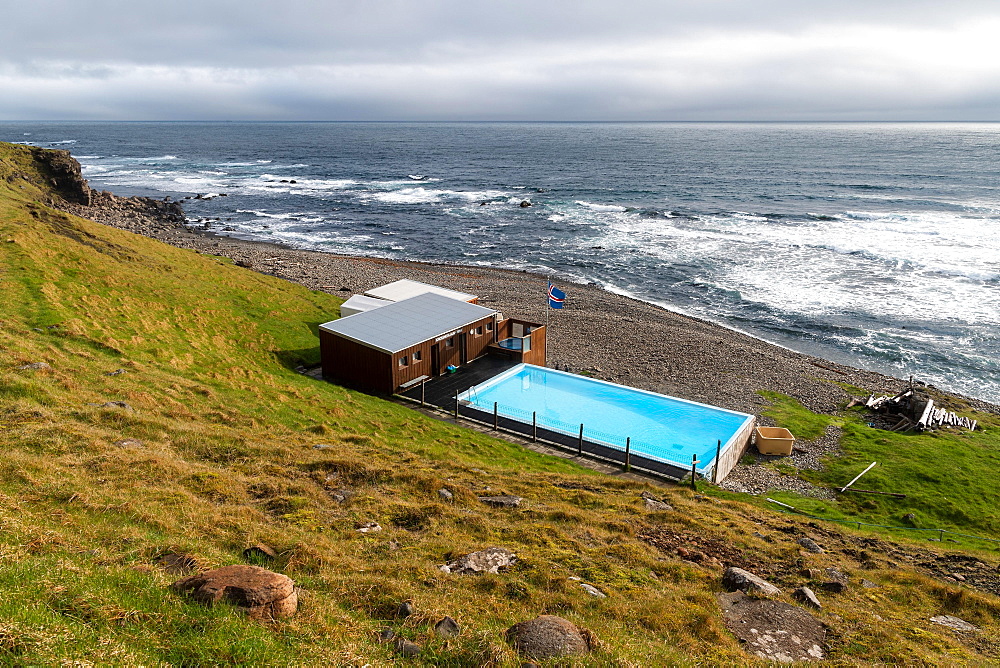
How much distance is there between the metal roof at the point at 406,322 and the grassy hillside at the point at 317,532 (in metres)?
3.25

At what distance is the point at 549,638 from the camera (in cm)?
862

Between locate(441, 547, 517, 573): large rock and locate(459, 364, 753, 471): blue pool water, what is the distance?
1286 centimetres

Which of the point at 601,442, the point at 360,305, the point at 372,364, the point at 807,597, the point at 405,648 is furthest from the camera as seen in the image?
the point at 360,305

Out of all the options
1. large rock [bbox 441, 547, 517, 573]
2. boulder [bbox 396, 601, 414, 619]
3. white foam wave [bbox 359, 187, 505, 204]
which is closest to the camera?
boulder [bbox 396, 601, 414, 619]

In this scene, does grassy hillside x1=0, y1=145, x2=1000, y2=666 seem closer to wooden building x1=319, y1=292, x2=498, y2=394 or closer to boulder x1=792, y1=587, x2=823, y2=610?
boulder x1=792, y1=587, x2=823, y2=610

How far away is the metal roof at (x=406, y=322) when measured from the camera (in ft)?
95.2

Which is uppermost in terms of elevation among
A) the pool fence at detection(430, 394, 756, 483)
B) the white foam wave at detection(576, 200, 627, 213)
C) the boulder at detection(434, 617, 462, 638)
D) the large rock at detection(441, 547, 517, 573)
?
the white foam wave at detection(576, 200, 627, 213)

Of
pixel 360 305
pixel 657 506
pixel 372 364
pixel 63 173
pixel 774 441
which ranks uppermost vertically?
pixel 63 173

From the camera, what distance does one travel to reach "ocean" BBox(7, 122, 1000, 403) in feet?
158

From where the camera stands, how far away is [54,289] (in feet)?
89.6

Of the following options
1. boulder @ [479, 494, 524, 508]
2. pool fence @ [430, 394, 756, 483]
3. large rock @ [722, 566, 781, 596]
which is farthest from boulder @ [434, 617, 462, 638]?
pool fence @ [430, 394, 756, 483]

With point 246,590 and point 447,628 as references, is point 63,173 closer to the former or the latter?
point 246,590

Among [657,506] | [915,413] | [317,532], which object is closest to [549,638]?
[317,532]

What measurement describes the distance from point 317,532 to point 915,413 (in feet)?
101
